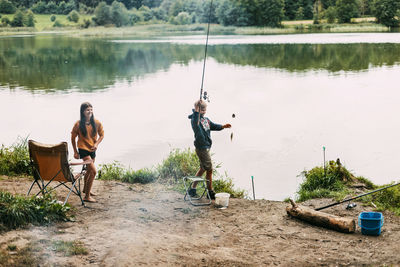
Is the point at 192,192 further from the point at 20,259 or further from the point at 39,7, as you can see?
the point at 39,7

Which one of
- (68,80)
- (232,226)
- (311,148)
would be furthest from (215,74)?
(232,226)

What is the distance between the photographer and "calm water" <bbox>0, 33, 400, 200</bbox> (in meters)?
11.2

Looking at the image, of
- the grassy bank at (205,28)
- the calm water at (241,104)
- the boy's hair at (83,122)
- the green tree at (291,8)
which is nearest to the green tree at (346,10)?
the grassy bank at (205,28)

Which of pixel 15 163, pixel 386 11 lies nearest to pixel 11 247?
pixel 15 163

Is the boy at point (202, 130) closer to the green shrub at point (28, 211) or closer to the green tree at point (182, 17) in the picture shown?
the green shrub at point (28, 211)

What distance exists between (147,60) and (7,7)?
29572mm

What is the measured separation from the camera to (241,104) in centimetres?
1767

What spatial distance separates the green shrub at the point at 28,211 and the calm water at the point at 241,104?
165 inches

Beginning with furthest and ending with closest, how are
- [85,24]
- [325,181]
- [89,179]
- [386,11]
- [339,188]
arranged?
[85,24], [386,11], [325,181], [339,188], [89,179]

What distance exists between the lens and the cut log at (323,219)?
5.18 m

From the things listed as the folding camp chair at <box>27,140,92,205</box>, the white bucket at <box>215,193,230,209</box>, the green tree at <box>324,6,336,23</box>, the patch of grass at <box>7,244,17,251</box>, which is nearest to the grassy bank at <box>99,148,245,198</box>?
the white bucket at <box>215,193,230,209</box>

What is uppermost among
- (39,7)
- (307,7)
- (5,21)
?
(307,7)

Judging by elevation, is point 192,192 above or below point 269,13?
below

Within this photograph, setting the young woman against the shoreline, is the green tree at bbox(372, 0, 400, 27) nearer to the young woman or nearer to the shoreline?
the shoreline
